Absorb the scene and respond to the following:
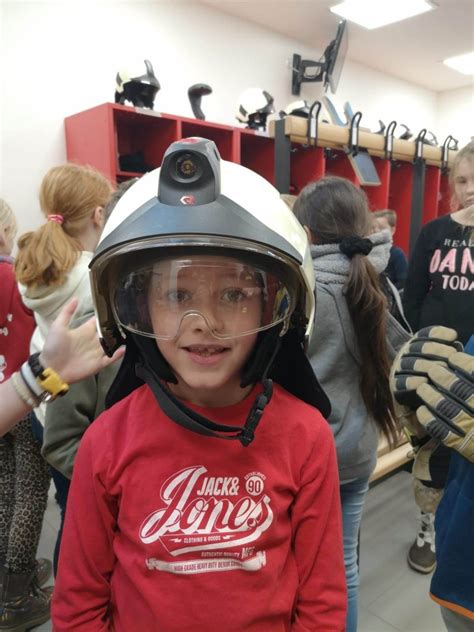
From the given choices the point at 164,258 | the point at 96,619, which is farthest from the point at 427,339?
the point at 96,619

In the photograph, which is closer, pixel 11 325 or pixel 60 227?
pixel 60 227

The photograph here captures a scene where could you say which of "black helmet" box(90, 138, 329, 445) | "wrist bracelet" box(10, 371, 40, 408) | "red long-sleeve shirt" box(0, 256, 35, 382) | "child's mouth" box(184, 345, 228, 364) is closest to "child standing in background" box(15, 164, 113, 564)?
"red long-sleeve shirt" box(0, 256, 35, 382)

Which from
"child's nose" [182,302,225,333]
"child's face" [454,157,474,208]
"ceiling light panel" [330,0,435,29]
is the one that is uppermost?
"ceiling light panel" [330,0,435,29]

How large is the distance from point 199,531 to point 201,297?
403 mm

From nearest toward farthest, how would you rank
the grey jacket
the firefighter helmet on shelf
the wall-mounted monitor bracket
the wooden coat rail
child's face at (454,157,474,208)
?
the grey jacket, child's face at (454,157,474,208), the wooden coat rail, the firefighter helmet on shelf, the wall-mounted monitor bracket

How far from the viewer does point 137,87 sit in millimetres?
3482

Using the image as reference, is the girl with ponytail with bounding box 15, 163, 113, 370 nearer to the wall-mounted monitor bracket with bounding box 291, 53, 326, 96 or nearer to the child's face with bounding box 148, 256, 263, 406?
the child's face with bounding box 148, 256, 263, 406

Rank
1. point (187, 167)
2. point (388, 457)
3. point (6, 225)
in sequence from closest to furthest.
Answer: point (187, 167), point (6, 225), point (388, 457)

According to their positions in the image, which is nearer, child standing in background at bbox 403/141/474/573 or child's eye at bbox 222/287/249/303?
child's eye at bbox 222/287/249/303

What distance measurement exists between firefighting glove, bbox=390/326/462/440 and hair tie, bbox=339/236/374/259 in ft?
1.55

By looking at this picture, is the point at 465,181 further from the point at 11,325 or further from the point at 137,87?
the point at 137,87

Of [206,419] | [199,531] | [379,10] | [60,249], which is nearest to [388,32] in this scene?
[379,10]

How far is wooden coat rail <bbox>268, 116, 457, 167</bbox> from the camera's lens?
3594mm

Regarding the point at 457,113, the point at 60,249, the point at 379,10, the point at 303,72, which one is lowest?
the point at 60,249
